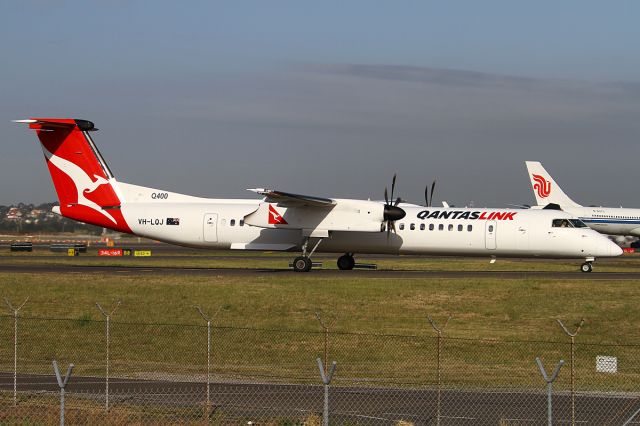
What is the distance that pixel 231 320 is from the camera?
1202 inches

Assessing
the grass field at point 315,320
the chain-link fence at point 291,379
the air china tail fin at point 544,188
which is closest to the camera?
the chain-link fence at point 291,379

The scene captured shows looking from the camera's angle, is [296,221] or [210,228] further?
[210,228]

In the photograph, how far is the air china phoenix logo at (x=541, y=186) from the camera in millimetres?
90562

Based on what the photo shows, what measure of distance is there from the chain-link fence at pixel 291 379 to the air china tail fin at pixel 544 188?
64182 millimetres

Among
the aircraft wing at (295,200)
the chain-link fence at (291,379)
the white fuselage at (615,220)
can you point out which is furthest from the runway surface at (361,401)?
the white fuselage at (615,220)

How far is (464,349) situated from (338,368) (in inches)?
193

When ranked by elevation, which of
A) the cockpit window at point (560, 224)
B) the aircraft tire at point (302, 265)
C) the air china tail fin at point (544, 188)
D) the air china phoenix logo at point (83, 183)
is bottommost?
the aircraft tire at point (302, 265)

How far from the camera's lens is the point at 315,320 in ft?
100

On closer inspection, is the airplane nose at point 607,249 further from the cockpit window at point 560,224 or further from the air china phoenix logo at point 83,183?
the air china phoenix logo at point 83,183

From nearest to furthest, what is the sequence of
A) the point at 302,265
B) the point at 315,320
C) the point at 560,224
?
the point at 315,320
the point at 560,224
the point at 302,265

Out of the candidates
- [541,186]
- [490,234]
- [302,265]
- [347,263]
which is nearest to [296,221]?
[302,265]

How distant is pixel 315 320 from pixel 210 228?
15282mm

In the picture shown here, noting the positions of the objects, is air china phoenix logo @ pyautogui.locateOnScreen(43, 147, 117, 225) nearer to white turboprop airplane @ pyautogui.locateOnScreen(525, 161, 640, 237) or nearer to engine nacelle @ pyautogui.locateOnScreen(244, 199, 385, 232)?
engine nacelle @ pyautogui.locateOnScreen(244, 199, 385, 232)

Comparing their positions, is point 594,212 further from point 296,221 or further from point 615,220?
point 296,221
